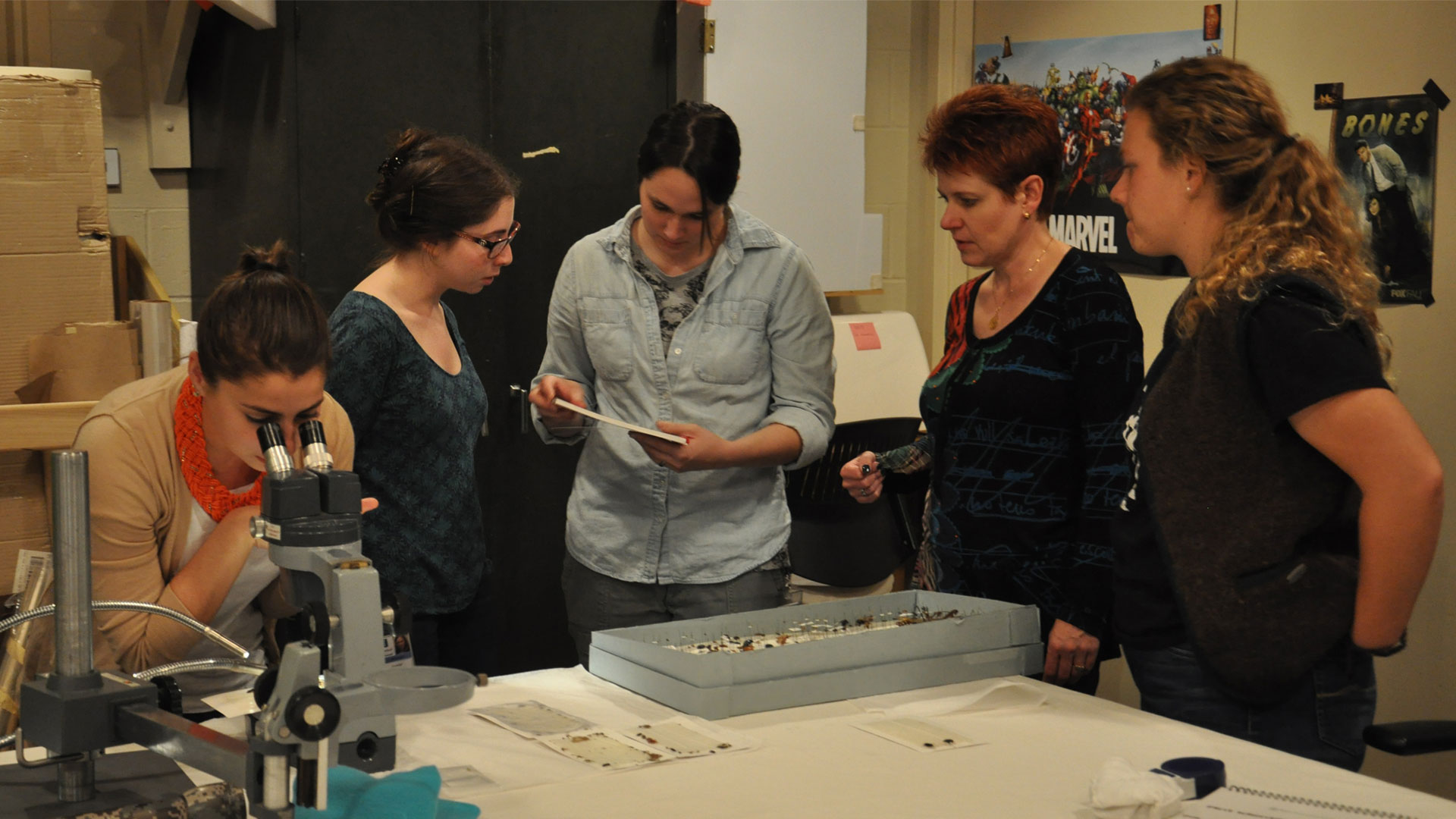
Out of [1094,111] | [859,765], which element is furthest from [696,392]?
[1094,111]

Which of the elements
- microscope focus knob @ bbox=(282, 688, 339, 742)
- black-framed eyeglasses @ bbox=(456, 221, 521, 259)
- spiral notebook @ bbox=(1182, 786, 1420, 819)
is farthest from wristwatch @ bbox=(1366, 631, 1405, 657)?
black-framed eyeglasses @ bbox=(456, 221, 521, 259)

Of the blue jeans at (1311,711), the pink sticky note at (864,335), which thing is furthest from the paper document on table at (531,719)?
the pink sticky note at (864,335)

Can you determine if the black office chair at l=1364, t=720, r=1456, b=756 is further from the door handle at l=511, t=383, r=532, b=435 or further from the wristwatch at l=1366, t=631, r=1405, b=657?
the door handle at l=511, t=383, r=532, b=435

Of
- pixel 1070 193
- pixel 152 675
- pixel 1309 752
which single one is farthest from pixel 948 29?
pixel 152 675

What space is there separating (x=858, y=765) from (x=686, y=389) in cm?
96

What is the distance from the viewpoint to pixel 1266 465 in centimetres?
165

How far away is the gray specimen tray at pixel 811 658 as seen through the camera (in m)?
1.74

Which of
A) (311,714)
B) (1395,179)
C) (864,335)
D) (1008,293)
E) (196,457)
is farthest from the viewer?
(864,335)

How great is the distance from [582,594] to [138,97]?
76.4 inches

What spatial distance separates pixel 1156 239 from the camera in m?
1.87

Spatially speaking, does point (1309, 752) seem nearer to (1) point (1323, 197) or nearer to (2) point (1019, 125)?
(1) point (1323, 197)

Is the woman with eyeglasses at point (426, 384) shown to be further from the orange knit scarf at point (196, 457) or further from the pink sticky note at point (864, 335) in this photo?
the pink sticky note at point (864, 335)

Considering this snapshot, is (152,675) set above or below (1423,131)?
below

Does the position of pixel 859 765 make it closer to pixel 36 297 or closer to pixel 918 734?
pixel 918 734
